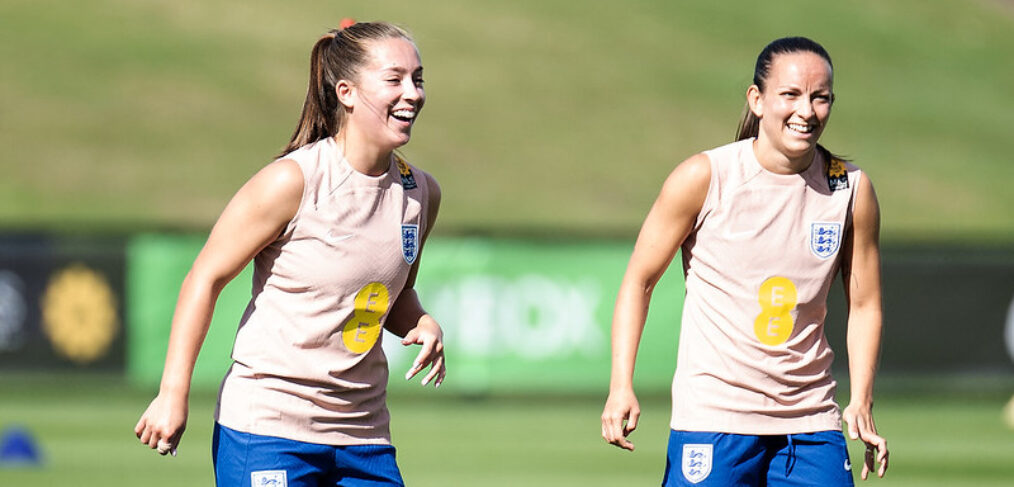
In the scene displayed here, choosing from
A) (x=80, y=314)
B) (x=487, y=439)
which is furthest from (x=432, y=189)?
(x=80, y=314)

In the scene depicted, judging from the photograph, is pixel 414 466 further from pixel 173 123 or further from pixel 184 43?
pixel 184 43

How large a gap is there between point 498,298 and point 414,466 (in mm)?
4230

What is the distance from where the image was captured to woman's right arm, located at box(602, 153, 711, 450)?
16.7ft

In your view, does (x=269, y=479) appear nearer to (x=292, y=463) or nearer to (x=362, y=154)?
(x=292, y=463)

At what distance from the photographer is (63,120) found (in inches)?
1367

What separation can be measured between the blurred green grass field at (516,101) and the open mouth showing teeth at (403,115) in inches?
966

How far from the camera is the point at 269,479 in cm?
475

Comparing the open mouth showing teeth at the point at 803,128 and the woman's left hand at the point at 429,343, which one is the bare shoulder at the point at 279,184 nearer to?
the woman's left hand at the point at 429,343

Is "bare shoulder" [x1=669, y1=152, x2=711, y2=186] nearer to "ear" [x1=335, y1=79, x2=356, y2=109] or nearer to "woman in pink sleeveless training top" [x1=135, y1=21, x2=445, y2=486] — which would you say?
"woman in pink sleeveless training top" [x1=135, y1=21, x2=445, y2=486]

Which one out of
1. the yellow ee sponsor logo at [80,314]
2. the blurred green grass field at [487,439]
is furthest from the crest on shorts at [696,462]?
the yellow ee sponsor logo at [80,314]

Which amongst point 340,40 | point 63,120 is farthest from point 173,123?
point 340,40

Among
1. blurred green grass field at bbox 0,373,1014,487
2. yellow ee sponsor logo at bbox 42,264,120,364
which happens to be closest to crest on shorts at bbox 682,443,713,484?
blurred green grass field at bbox 0,373,1014,487

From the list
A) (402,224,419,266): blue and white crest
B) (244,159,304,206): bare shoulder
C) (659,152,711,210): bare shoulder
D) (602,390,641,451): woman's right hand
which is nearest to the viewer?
(244,159,304,206): bare shoulder

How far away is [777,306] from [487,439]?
7.74 metres
